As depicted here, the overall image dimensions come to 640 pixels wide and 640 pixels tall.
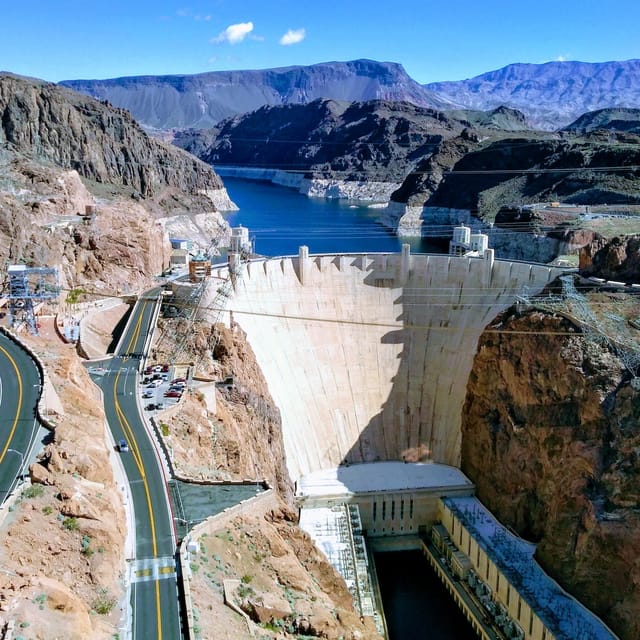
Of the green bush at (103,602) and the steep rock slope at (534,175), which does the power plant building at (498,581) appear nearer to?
the green bush at (103,602)

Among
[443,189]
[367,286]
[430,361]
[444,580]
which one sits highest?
[443,189]

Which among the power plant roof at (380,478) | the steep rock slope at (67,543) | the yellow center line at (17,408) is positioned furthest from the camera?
the power plant roof at (380,478)

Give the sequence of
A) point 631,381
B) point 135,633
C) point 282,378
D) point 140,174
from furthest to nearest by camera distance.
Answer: point 140,174
point 282,378
point 631,381
point 135,633


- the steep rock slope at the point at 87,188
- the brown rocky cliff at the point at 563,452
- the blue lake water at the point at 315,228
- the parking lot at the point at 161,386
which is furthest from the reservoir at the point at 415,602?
the blue lake water at the point at 315,228

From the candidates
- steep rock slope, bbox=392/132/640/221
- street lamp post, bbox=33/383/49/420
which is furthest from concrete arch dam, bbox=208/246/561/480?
steep rock slope, bbox=392/132/640/221

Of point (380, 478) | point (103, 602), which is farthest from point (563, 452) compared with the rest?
point (103, 602)

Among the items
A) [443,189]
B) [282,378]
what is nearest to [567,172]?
[443,189]

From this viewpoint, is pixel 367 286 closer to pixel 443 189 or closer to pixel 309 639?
pixel 309 639

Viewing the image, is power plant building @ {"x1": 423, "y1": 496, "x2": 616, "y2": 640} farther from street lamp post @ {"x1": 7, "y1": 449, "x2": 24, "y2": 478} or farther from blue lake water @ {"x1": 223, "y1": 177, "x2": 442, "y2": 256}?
blue lake water @ {"x1": 223, "y1": 177, "x2": 442, "y2": 256}
